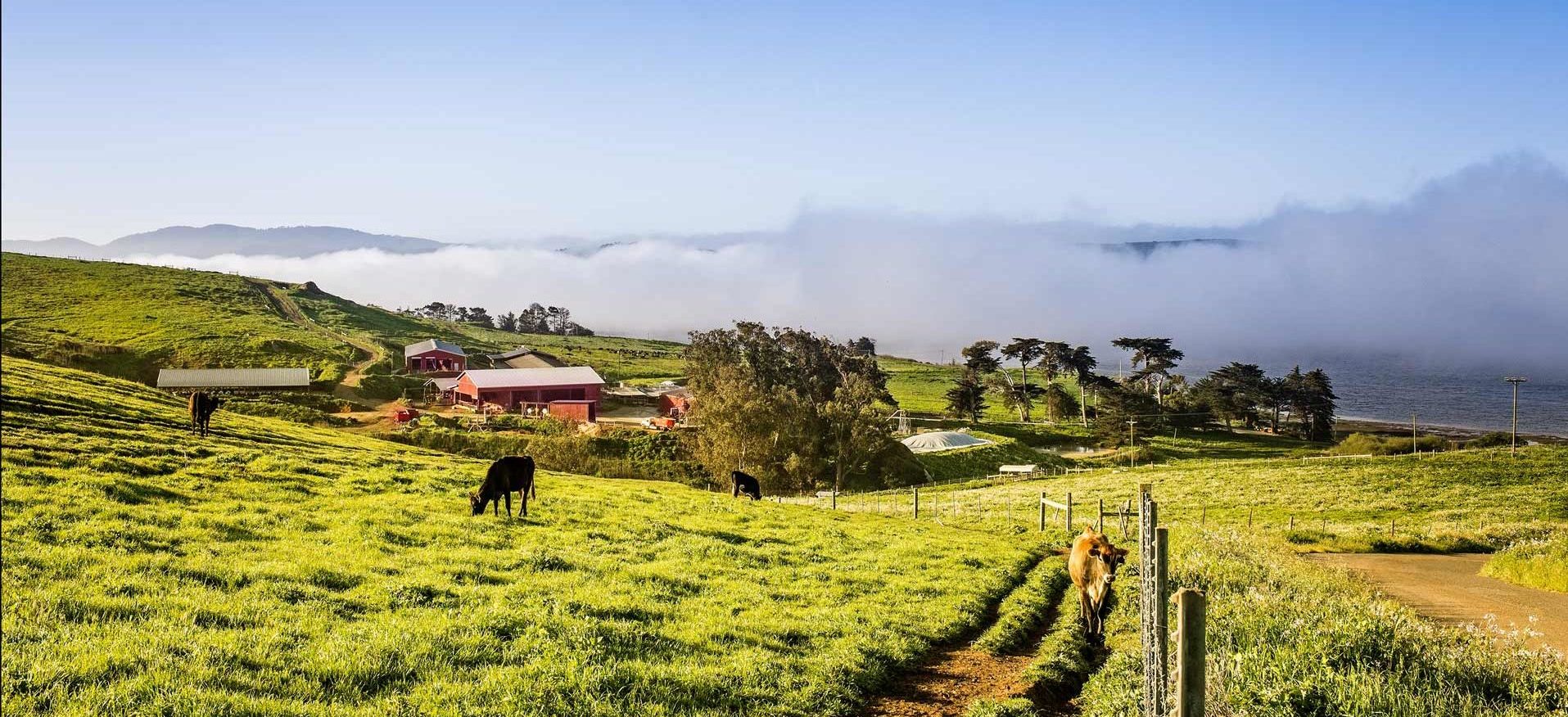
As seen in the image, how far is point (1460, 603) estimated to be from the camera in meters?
20.1

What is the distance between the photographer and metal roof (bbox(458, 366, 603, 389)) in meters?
92.2

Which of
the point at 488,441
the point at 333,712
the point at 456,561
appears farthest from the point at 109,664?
the point at 488,441

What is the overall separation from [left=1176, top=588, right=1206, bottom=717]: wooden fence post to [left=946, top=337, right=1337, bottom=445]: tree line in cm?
10210

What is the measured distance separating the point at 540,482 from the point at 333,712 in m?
22.8

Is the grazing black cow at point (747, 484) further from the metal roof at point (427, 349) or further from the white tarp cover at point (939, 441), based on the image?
the metal roof at point (427, 349)

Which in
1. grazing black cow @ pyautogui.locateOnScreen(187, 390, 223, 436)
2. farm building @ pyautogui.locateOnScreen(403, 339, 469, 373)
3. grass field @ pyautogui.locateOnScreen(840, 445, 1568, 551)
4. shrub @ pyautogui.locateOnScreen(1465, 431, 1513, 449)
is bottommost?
grass field @ pyautogui.locateOnScreen(840, 445, 1568, 551)

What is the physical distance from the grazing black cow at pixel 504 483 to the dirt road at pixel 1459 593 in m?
21.4

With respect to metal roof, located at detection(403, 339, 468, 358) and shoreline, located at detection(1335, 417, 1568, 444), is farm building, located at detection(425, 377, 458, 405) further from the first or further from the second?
shoreline, located at detection(1335, 417, 1568, 444)

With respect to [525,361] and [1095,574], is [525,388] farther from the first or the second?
[1095,574]

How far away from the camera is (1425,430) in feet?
399

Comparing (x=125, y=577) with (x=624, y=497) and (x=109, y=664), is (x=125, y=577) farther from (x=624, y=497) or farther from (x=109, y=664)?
(x=624, y=497)

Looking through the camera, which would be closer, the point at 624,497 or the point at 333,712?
the point at 333,712

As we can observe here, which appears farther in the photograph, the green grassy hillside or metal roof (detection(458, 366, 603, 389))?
metal roof (detection(458, 366, 603, 389))

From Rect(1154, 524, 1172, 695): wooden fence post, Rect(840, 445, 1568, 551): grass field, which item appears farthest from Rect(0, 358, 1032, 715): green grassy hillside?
Rect(840, 445, 1568, 551): grass field
